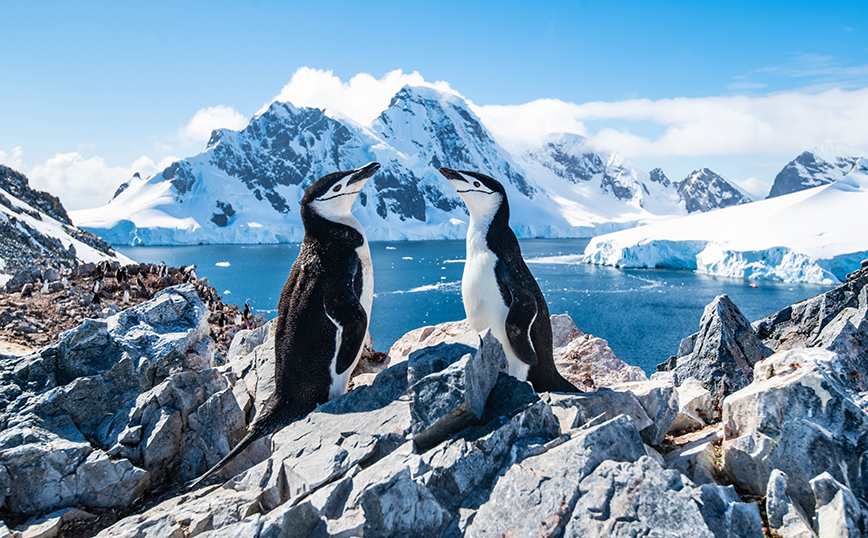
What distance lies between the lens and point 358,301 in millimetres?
4715

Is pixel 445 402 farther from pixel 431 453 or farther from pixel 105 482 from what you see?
pixel 105 482

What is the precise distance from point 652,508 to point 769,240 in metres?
63.1

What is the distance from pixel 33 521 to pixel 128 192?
186 meters

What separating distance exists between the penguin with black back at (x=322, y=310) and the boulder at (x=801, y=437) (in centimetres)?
313

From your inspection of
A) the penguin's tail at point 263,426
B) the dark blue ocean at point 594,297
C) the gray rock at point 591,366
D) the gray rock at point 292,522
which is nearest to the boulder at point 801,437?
the gray rock at point 292,522

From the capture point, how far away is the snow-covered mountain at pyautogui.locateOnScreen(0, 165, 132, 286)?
16000 millimetres

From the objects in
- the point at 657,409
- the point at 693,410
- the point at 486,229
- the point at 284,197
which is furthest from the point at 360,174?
the point at 284,197

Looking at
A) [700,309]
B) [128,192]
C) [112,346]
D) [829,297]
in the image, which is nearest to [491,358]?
[112,346]

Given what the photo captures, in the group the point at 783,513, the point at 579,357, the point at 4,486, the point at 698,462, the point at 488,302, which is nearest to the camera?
the point at 783,513

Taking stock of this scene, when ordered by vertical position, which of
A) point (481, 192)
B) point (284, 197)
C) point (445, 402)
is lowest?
point (445, 402)

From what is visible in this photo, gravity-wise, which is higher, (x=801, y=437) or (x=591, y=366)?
(x=801, y=437)

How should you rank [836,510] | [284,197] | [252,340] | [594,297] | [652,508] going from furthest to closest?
[284,197] → [594,297] → [252,340] → [836,510] → [652,508]

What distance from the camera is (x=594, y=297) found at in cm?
4472

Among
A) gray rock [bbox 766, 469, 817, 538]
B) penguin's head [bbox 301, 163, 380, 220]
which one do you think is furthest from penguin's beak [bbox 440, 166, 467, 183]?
gray rock [bbox 766, 469, 817, 538]
